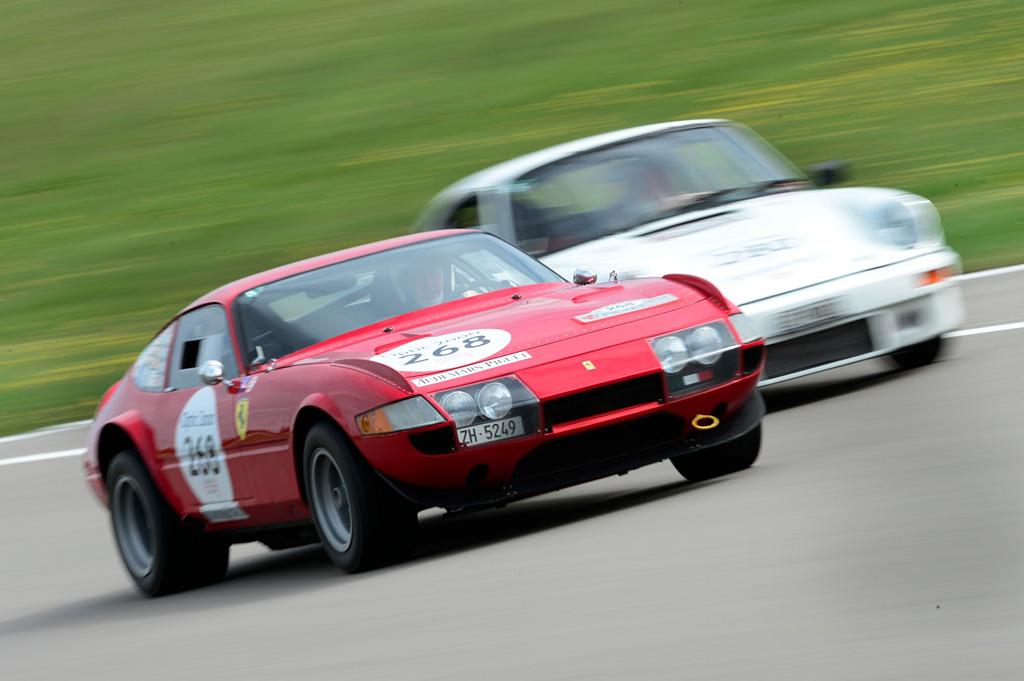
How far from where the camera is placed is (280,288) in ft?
21.7

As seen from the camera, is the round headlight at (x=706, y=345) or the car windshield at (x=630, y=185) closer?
the round headlight at (x=706, y=345)

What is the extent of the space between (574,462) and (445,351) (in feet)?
1.93

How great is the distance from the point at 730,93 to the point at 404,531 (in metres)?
13.0

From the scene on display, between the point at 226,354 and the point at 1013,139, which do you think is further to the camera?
the point at 1013,139

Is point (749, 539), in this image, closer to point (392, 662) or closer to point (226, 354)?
point (392, 662)

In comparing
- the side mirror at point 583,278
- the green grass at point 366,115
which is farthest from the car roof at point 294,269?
the green grass at point 366,115

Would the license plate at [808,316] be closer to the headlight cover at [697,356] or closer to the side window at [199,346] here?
the headlight cover at [697,356]

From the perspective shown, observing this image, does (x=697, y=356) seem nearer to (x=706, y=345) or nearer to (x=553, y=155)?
(x=706, y=345)

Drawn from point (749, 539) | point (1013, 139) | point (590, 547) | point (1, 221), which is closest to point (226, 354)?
point (590, 547)

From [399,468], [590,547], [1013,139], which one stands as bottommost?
[1013,139]

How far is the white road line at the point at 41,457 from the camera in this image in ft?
32.6

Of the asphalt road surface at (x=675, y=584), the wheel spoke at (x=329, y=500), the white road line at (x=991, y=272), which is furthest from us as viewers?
the white road line at (x=991, y=272)

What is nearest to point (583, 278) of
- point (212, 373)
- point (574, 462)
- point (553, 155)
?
point (574, 462)

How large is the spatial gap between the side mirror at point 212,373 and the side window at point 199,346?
0.13 metres
